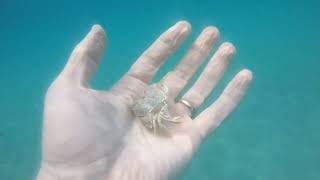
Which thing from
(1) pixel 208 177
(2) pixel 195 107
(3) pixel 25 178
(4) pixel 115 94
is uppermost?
(2) pixel 195 107

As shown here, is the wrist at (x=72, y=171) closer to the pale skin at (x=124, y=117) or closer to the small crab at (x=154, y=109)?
the pale skin at (x=124, y=117)

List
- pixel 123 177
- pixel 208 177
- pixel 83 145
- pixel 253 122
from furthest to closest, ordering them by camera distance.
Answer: pixel 253 122 < pixel 208 177 < pixel 123 177 < pixel 83 145

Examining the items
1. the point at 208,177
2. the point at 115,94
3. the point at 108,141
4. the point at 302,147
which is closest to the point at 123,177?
the point at 108,141

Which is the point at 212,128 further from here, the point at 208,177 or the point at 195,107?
the point at 208,177

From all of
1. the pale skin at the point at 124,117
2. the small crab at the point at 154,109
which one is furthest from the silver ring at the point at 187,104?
the small crab at the point at 154,109

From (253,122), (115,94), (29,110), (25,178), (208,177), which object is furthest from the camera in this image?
(29,110)

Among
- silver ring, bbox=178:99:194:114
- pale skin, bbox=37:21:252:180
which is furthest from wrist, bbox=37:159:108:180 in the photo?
silver ring, bbox=178:99:194:114

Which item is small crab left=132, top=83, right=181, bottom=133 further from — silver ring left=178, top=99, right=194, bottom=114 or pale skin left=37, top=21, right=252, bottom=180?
silver ring left=178, top=99, right=194, bottom=114
